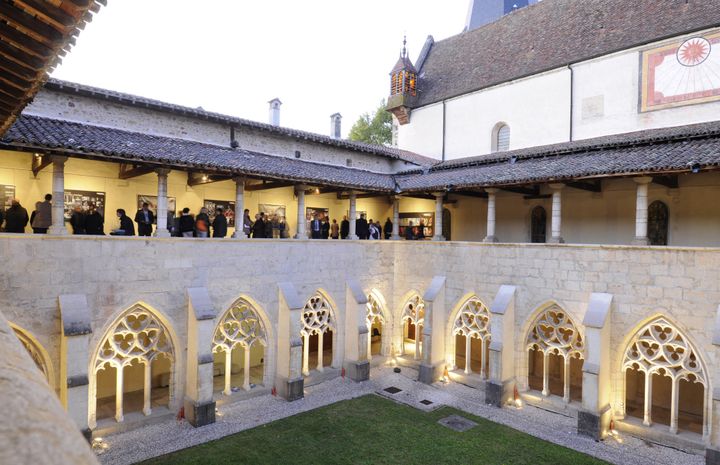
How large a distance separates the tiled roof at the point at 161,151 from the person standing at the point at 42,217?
1.81m

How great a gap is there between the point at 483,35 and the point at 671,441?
64.5 ft

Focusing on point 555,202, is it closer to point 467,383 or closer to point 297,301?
point 467,383

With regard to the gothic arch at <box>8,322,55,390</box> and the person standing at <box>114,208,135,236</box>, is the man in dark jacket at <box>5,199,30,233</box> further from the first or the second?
the gothic arch at <box>8,322,55,390</box>

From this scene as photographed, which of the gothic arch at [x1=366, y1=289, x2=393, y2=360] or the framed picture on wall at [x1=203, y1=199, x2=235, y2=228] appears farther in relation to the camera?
the gothic arch at [x1=366, y1=289, x2=393, y2=360]

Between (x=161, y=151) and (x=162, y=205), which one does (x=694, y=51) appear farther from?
(x=162, y=205)

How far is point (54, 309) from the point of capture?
10.5 meters

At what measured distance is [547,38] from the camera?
19.7 metres

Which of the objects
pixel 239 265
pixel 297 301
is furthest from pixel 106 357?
pixel 297 301

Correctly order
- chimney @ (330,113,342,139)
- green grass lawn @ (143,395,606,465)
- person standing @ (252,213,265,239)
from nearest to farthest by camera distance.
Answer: green grass lawn @ (143,395,606,465)
person standing @ (252,213,265,239)
chimney @ (330,113,342,139)

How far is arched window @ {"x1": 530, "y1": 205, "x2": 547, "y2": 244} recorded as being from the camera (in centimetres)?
1695

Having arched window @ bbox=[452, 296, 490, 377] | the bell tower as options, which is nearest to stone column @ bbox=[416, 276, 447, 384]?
arched window @ bbox=[452, 296, 490, 377]

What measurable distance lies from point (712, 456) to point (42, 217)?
55.0ft

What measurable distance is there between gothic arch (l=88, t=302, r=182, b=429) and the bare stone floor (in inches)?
36.4

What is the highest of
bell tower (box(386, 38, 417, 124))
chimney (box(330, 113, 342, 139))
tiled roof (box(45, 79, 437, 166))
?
bell tower (box(386, 38, 417, 124))
